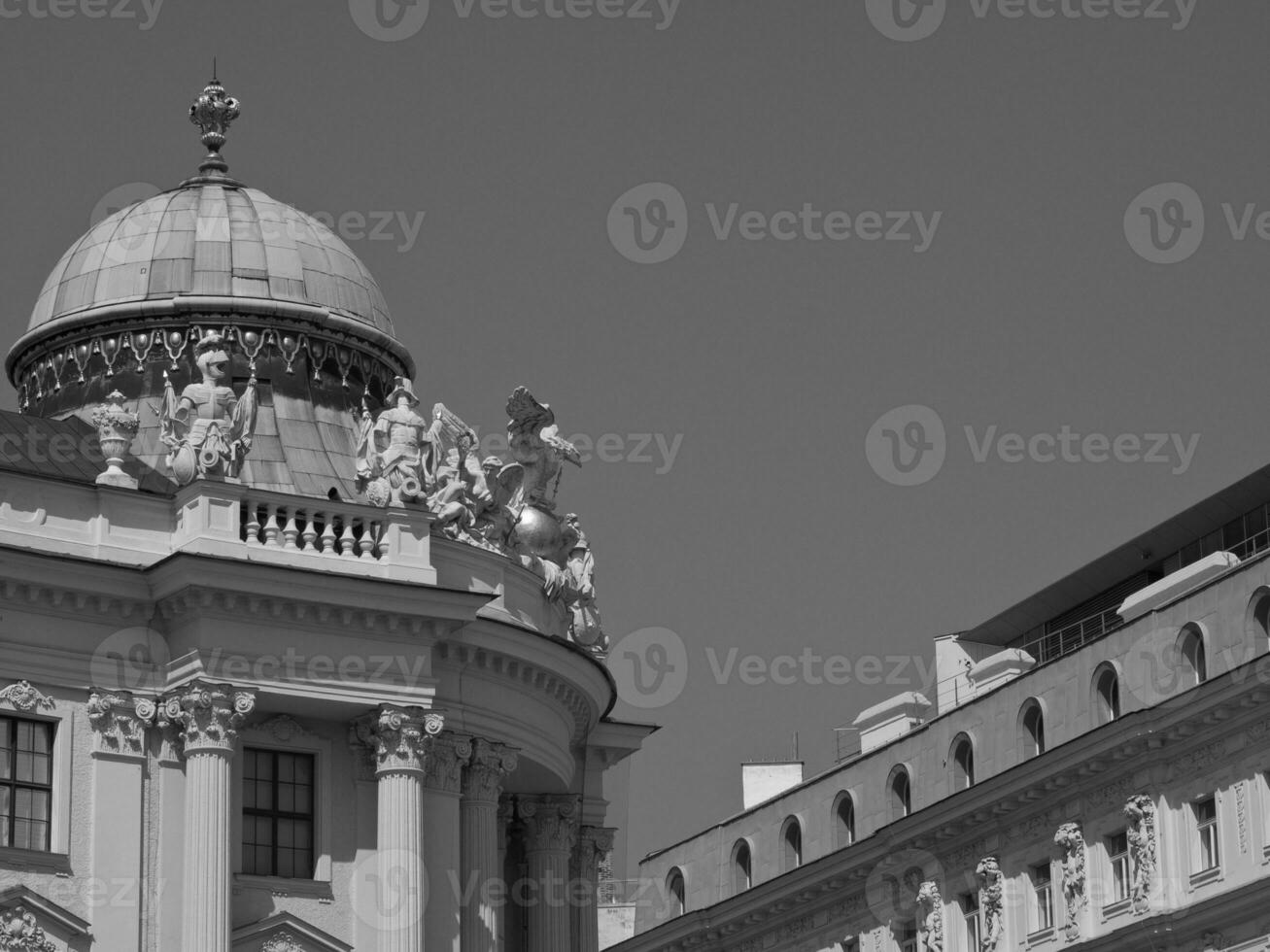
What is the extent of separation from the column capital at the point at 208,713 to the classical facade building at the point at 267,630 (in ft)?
0.13

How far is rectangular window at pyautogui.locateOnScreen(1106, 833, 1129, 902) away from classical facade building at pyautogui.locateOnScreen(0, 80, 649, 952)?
13.7 m

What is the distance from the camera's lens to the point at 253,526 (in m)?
48.5

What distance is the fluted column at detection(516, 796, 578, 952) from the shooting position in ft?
176

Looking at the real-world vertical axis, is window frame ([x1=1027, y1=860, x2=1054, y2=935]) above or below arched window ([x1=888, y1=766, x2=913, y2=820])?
below

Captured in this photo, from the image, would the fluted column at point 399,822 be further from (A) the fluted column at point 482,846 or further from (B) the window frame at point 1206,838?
(B) the window frame at point 1206,838

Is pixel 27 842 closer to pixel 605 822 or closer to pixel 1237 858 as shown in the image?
pixel 605 822

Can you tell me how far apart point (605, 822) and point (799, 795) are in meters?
22.5

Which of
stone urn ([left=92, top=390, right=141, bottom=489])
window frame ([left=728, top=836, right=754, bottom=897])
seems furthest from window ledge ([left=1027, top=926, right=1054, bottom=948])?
stone urn ([left=92, top=390, right=141, bottom=489])

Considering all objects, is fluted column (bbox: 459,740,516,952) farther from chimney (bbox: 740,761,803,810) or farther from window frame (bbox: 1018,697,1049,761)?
chimney (bbox: 740,761,803,810)

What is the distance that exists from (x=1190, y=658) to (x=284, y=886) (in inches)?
875

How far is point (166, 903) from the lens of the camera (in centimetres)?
4647

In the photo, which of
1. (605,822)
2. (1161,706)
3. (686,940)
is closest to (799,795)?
(686,940)

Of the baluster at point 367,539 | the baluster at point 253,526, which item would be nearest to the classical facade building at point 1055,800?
the baluster at point 367,539
